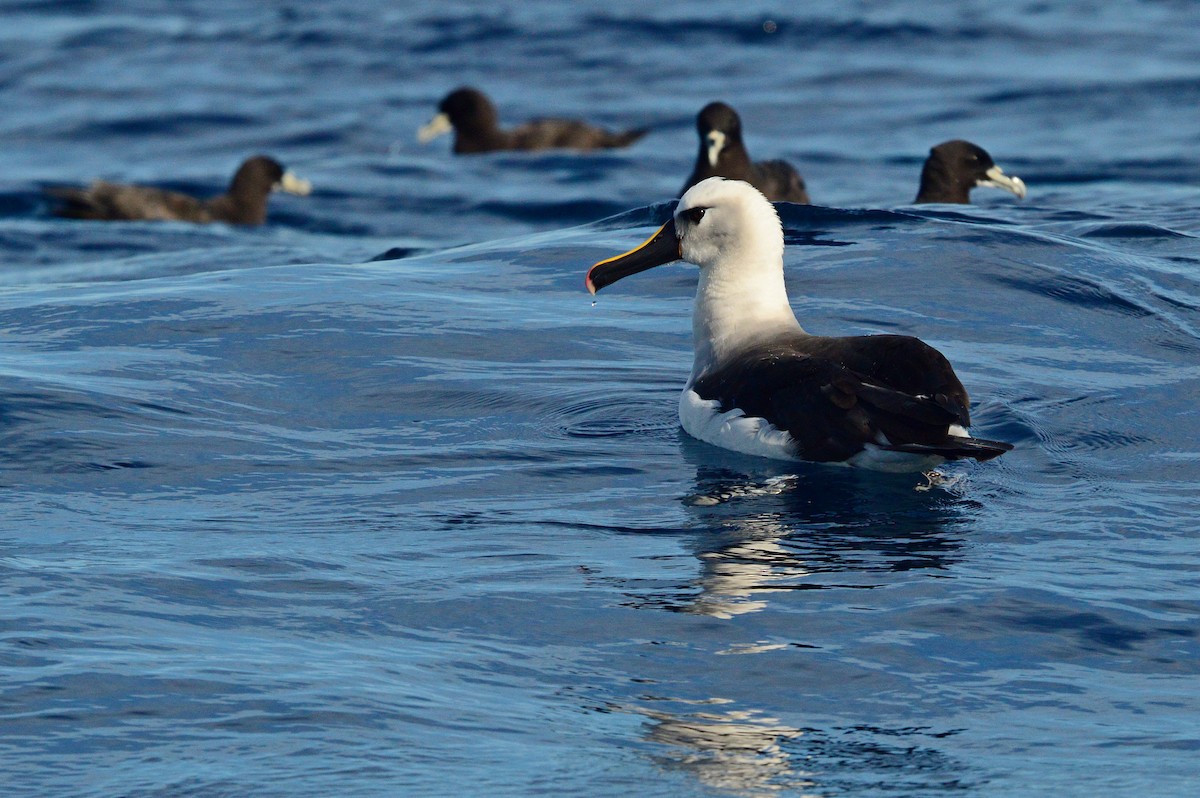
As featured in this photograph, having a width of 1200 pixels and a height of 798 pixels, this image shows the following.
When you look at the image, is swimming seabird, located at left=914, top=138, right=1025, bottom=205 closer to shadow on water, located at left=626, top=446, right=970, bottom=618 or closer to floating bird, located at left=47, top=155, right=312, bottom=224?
shadow on water, located at left=626, top=446, right=970, bottom=618

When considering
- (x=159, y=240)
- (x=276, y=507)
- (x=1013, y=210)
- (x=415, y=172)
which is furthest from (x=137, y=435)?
(x=415, y=172)

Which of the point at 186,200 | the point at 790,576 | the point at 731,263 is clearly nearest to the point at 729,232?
the point at 731,263

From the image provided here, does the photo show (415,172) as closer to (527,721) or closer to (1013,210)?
(1013,210)

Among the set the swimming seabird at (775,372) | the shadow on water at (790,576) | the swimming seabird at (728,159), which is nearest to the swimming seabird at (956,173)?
the swimming seabird at (728,159)

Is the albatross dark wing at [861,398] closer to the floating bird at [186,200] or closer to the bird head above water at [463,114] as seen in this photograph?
the floating bird at [186,200]

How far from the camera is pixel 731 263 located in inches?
380

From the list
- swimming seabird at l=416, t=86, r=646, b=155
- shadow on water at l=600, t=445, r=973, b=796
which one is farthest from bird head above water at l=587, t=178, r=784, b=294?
swimming seabird at l=416, t=86, r=646, b=155

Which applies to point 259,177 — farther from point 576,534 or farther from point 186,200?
point 576,534

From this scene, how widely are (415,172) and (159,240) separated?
5.57 meters

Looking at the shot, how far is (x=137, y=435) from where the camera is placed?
9.27 m

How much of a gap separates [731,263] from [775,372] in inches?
49.5

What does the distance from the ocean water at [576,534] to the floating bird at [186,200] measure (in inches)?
133

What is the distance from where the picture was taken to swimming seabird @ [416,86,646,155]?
2527 cm

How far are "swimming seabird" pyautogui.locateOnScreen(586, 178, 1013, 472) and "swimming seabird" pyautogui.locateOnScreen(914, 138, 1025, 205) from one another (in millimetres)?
7032
